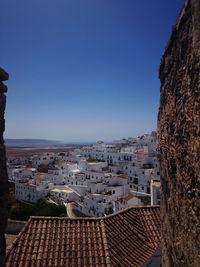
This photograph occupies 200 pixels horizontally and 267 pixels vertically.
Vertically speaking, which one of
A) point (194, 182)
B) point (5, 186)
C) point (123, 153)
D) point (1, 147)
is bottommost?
point (123, 153)

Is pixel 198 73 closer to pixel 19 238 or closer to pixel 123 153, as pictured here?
pixel 19 238

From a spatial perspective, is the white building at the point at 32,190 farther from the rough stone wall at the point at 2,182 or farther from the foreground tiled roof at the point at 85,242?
the rough stone wall at the point at 2,182

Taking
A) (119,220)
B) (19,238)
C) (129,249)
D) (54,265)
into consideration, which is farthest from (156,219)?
(19,238)

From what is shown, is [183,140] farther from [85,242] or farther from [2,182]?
[85,242]

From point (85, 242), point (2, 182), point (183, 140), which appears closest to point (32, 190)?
point (85, 242)

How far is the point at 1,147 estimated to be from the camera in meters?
2.78

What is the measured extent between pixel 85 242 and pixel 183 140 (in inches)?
197

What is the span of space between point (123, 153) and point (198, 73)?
44.7 meters

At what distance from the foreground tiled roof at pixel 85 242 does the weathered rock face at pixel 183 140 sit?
3.65 m

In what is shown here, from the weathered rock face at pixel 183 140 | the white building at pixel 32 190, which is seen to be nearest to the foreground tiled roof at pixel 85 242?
the weathered rock face at pixel 183 140

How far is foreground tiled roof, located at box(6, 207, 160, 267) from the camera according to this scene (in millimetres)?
5121

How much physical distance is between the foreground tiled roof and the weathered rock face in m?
3.65

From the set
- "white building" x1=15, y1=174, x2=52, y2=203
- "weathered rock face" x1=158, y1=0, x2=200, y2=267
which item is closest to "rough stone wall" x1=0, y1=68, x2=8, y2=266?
"weathered rock face" x1=158, y1=0, x2=200, y2=267

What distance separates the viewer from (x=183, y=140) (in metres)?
→ 1.77
